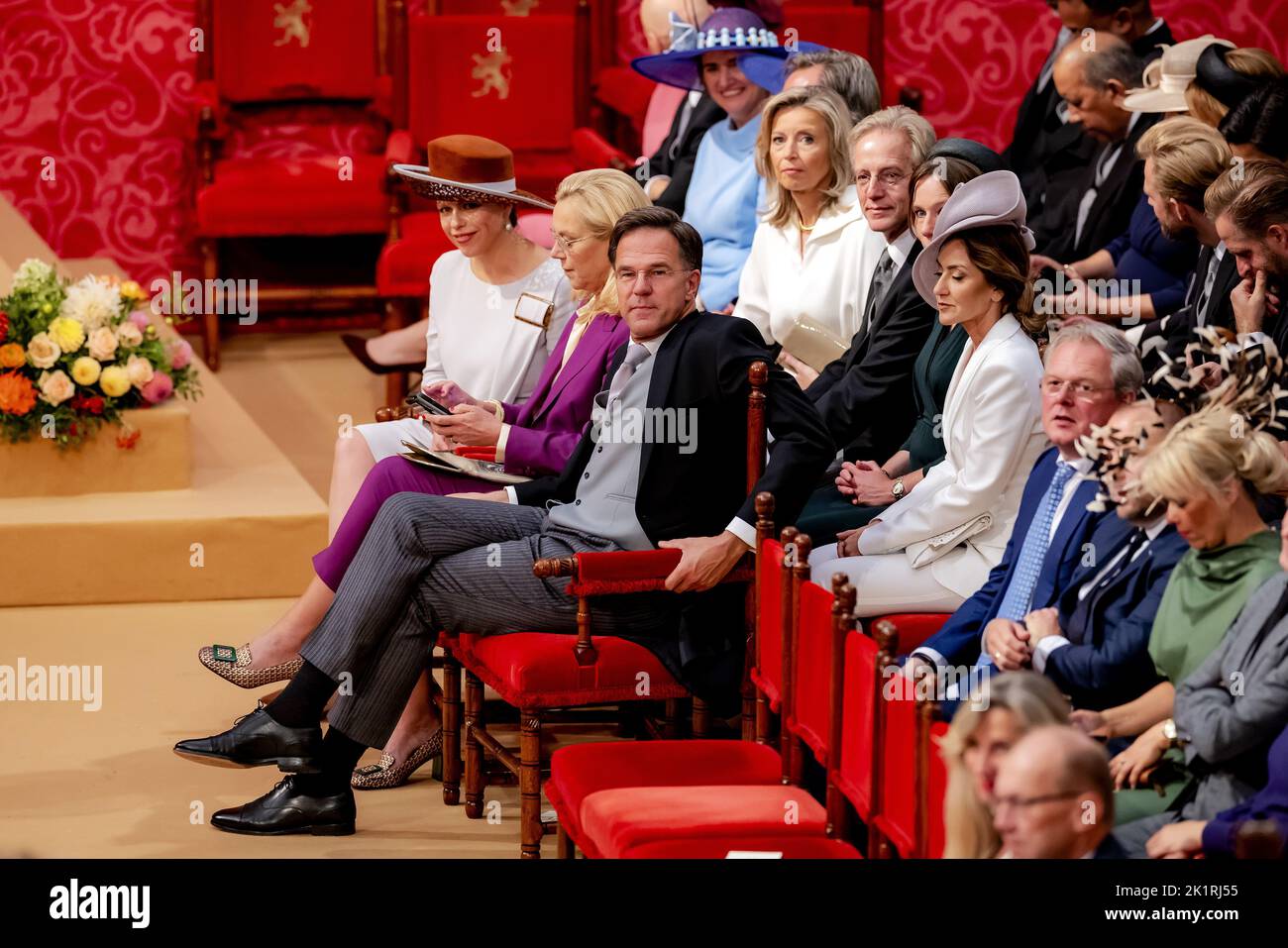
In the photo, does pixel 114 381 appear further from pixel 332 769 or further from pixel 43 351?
pixel 332 769

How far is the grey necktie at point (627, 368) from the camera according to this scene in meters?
3.84

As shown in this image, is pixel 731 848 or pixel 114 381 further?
pixel 114 381

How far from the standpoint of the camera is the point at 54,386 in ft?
18.0

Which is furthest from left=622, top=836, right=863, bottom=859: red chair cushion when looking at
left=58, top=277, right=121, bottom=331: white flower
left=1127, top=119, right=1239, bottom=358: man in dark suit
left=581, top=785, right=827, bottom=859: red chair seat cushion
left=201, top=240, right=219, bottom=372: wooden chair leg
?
left=201, top=240, right=219, bottom=372: wooden chair leg

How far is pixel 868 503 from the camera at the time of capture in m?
3.91

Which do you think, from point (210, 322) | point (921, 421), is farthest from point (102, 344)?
point (921, 421)

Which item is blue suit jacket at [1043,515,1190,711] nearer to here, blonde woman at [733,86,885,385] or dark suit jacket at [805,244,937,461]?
dark suit jacket at [805,244,937,461]

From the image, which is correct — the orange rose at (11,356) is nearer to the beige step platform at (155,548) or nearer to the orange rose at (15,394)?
the orange rose at (15,394)

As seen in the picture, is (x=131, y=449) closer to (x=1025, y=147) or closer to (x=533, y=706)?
(x=533, y=706)

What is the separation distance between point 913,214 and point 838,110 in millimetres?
520

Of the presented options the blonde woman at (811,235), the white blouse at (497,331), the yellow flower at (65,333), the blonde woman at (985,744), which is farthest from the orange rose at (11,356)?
the blonde woman at (985,744)

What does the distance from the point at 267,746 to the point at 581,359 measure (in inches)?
43.3

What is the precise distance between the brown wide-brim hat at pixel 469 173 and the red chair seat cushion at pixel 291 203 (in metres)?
2.62
